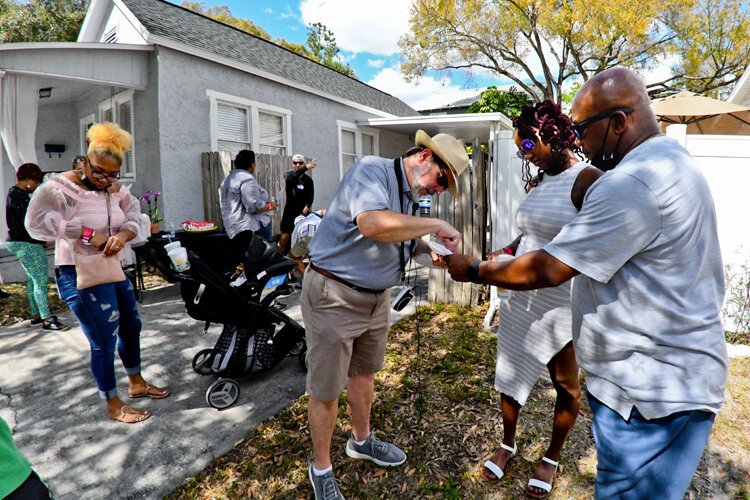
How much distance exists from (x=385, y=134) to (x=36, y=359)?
39.2ft

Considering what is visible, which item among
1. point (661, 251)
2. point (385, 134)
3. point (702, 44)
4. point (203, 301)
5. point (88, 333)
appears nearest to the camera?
point (661, 251)

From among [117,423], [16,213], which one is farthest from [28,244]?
[117,423]

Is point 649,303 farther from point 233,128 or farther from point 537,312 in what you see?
point 233,128

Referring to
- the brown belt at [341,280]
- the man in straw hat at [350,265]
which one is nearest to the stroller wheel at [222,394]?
the man in straw hat at [350,265]

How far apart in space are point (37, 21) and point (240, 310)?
2354 cm

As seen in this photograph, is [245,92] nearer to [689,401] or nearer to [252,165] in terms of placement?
[252,165]

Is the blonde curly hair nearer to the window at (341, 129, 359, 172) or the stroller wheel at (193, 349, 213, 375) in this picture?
the stroller wheel at (193, 349, 213, 375)

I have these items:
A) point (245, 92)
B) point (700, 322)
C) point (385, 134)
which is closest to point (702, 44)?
point (385, 134)

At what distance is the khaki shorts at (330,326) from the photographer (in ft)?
7.31

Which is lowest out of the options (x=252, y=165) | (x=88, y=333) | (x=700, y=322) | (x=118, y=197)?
(x=88, y=333)

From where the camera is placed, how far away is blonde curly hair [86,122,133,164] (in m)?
2.81

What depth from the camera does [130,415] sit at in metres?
3.17

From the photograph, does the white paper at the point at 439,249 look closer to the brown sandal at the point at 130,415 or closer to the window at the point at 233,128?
the brown sandal at the point at 130,415

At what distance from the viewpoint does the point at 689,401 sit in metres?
1.33
